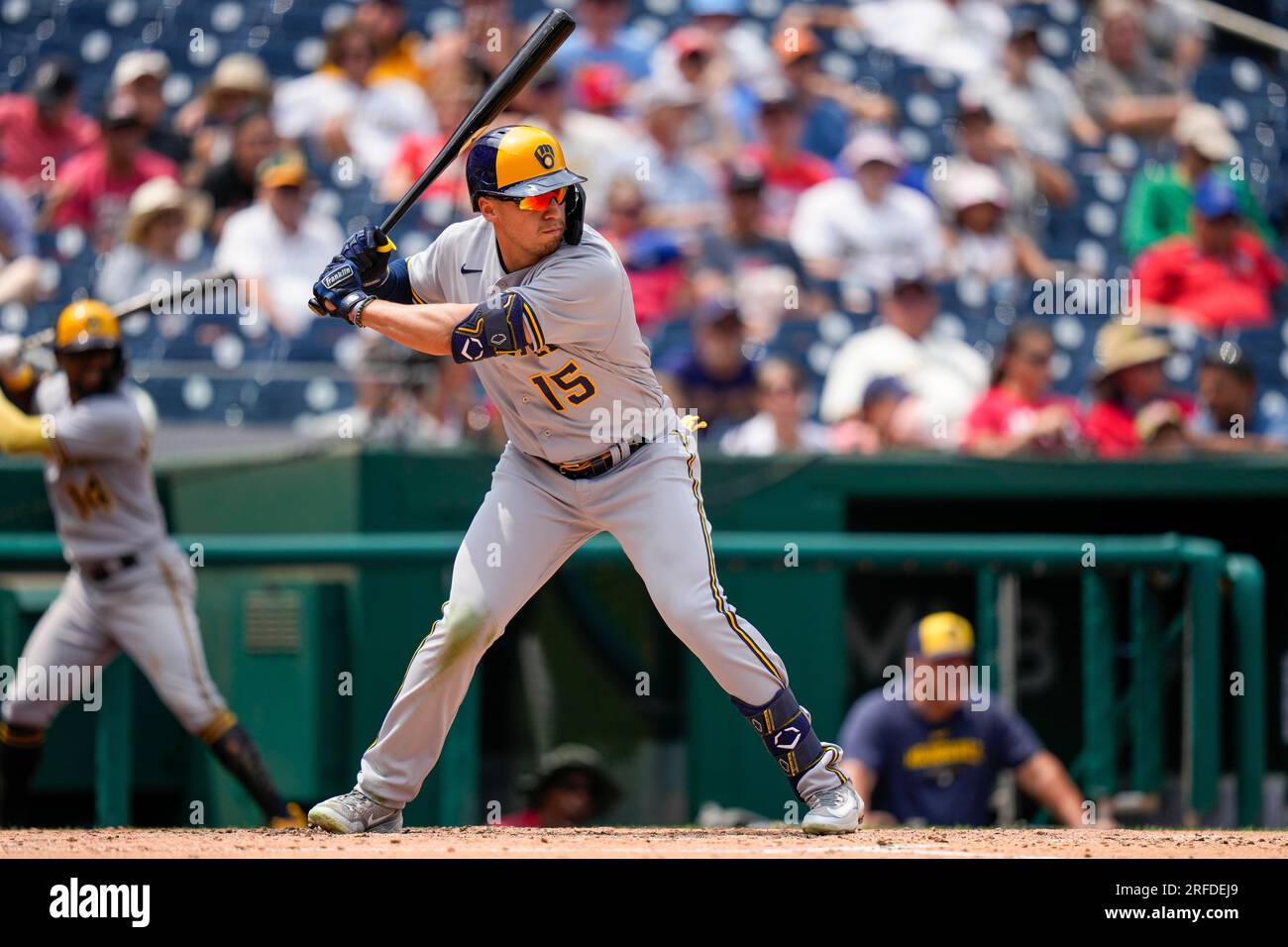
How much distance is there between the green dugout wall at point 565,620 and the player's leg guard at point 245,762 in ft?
1.49

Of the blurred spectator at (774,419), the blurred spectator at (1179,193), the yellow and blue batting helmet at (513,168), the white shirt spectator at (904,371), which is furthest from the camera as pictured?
the blurred spectator at (1179,193)

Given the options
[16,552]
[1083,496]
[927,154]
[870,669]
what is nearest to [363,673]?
[16,552]

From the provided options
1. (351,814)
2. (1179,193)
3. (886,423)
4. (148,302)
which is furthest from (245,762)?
(1179,193)

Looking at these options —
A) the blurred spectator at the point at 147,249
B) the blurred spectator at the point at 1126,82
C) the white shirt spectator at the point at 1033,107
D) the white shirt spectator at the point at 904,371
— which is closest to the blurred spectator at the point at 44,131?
the blurred spectator at the point at 147,249

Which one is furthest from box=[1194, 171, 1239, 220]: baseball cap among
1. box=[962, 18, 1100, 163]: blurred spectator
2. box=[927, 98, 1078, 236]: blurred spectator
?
box=[962, 18, 1100, 163]: blurred spectator

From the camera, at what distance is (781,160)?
9.36m

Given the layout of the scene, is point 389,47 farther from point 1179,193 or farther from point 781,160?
point 1179,193

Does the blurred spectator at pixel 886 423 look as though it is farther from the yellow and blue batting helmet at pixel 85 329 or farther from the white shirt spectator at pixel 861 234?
the yellow and blue batting helmet at pixel 85 329

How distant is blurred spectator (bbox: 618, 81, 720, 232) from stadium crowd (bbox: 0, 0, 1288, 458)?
0.01m

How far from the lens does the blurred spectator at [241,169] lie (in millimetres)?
8930

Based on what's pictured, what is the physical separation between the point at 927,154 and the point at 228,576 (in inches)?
177

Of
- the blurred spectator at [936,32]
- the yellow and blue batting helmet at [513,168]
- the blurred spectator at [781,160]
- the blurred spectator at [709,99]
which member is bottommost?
the yellow and blue batting helmet at [513,168]

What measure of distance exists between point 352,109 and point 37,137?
1438 mm
